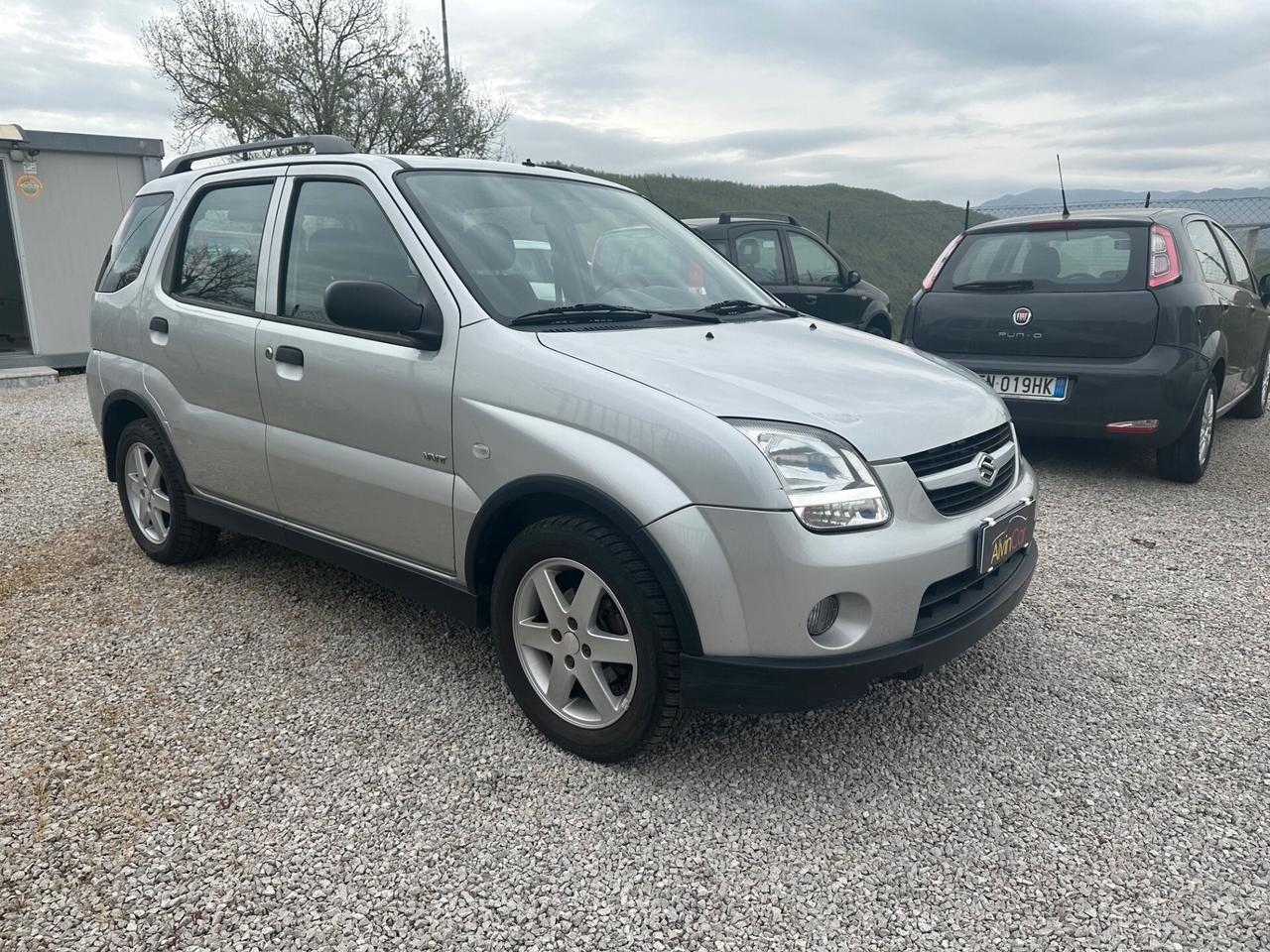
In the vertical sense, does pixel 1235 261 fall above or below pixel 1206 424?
above

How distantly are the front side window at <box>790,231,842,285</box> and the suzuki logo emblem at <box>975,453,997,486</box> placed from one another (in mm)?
7140

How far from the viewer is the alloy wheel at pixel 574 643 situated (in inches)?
106

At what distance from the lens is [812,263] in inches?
393

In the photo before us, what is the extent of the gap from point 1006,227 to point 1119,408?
1485 millimetres

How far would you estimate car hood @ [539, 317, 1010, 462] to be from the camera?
8.36ft

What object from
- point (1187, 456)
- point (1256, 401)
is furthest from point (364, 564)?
point (1256, 401)

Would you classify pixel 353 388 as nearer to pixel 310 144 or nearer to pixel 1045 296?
pixel 310 144

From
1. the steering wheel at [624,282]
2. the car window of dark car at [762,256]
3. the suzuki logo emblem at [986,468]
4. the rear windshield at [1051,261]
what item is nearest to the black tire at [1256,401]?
the rear windshield at [1051,261]

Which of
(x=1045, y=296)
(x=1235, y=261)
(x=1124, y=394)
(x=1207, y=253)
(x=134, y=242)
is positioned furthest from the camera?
(x=1235, y=261)

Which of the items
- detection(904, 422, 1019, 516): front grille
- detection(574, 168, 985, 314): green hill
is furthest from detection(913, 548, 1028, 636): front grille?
detection(574, 168, 985, 314): green hill

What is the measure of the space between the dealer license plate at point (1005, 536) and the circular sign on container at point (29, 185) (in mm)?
13266

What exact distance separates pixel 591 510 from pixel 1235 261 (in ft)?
22.5

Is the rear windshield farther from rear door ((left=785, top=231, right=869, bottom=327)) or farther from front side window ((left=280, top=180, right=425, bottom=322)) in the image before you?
front side window ((left=280, top=180, right=425, bottom=322))

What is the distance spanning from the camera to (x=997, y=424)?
3.06 metres
